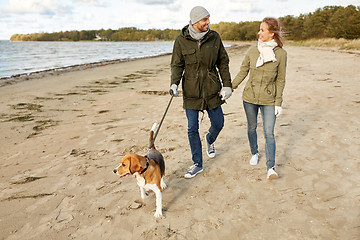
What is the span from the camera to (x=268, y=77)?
3824mm

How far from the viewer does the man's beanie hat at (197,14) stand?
3.57 m

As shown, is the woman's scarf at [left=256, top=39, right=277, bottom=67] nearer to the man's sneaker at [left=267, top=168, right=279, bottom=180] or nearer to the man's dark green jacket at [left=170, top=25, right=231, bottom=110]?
the man's dark green jacket at [left=170, top=25, right=231, bottom=110]

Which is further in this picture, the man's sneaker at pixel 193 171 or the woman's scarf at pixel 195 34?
the man's sneaker at pixel 193 171

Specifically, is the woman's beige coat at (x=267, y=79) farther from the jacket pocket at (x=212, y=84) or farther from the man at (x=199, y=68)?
the jacket pocket at (x=212, y=84)

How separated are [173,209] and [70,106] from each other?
763cm

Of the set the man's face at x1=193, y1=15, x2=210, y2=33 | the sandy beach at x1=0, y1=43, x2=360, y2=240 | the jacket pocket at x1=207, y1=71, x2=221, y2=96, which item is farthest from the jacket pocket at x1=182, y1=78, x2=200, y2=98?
the sandy beach at x1=0, y1=43, x2=360, y2=240

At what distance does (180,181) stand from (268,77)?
2.26 meters

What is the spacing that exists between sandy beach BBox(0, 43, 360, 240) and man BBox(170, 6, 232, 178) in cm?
97

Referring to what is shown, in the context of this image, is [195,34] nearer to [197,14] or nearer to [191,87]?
[197,14]

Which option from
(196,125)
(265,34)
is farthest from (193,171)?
(265,34)

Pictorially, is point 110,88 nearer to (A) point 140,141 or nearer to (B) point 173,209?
(A) point 140,141

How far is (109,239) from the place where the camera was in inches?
118

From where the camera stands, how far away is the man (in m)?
3.70

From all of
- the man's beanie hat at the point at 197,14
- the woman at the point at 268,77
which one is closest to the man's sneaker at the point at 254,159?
the woman at the point at 268,77
